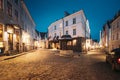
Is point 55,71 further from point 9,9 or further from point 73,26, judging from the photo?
point 73,26

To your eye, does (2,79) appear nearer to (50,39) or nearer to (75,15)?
(75,15)

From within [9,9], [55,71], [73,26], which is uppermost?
[9,9]

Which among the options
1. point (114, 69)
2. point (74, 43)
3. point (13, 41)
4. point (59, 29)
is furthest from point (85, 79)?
point (59, 29)

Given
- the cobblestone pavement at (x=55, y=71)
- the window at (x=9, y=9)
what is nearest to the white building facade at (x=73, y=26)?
the window at (x=9, y=9)

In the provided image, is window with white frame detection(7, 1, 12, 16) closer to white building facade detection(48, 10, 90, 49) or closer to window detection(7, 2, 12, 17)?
window detection(7, 2, 12, 17)

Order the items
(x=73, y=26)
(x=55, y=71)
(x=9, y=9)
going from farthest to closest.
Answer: (x=73, y=26), (x=9, y=9), (x=55, y=71)

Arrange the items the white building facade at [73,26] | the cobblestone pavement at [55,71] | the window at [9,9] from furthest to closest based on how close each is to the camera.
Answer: the white building facade at [73,26]
the window at [9,9]
the cobblestone pavement at [55,71]

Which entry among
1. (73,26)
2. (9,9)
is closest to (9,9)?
(9,9)

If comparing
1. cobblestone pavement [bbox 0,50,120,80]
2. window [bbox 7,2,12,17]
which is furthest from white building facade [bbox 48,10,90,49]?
cobblestone pavement [bbox 0,50,120,80]

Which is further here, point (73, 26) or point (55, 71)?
point (73, 26)

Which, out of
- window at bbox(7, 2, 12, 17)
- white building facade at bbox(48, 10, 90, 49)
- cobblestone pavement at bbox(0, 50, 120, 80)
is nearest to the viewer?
cobblestone pavement at bbox(0, 50, 120, 80)

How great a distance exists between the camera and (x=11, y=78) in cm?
589

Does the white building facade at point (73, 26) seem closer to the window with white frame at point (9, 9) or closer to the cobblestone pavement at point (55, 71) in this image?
the window with white frame at point (9, 9)

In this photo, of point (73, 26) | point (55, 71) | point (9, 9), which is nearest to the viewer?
point (55, 71)
